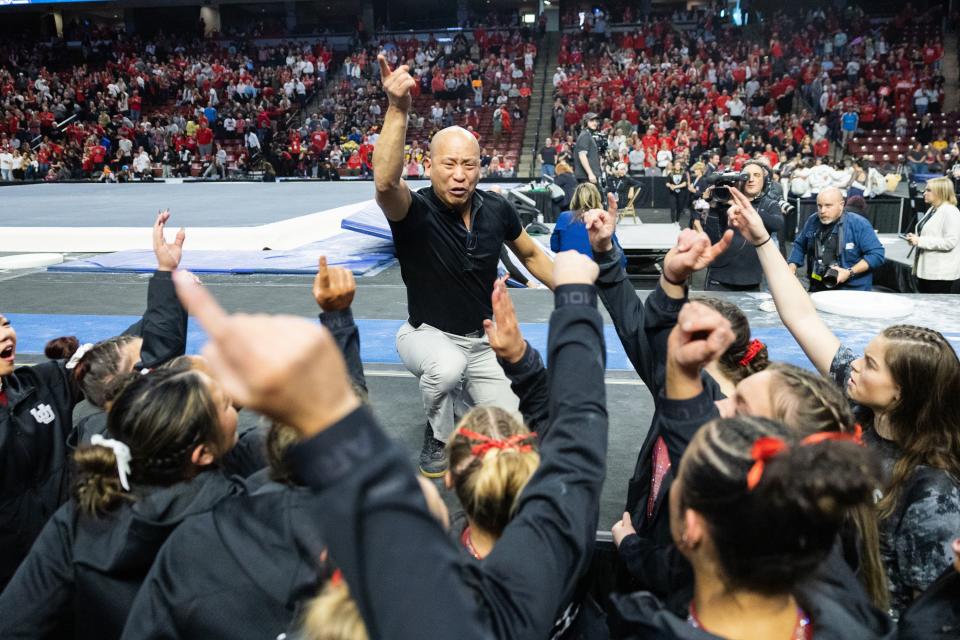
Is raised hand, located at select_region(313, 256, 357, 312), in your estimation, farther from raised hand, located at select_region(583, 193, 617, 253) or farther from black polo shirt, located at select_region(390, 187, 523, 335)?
black polo shirt, located at select_region(390, 187, 523, 335)

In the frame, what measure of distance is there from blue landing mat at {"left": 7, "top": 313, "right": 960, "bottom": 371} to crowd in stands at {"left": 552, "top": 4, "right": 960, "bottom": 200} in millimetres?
11886

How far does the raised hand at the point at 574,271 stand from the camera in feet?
4.75

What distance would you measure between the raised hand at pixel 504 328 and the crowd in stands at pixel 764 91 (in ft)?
49.0

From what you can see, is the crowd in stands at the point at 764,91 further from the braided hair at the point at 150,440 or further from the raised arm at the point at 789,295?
the braided hair at the point at 150,440

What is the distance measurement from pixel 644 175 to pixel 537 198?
186 inches

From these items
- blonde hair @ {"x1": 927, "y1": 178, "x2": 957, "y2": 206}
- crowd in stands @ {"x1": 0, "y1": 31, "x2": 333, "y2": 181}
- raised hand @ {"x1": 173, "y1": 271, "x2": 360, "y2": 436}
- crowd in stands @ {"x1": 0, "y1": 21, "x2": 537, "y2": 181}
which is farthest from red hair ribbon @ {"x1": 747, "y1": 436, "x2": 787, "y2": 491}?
crowd in stands @ {"x1": 0, "y1": 31, "x2": 333, "y2": 181}

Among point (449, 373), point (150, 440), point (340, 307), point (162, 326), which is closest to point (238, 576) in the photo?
point (150, 440)

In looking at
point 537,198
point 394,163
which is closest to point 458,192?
point 394,163

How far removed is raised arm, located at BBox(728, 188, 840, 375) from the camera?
262cm

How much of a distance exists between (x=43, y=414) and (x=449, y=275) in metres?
1.74

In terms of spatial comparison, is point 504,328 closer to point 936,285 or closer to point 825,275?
point 825,275

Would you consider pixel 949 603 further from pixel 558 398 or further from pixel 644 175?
pixel 644 175

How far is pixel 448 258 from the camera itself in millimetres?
3488

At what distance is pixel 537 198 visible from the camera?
1530cm
